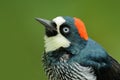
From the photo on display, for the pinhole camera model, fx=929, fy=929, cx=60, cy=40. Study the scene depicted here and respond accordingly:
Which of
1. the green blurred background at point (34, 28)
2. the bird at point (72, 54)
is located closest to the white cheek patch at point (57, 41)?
the bird at point (72, 54)

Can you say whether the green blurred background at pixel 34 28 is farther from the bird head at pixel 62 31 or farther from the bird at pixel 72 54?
the bird head at pixel 62 31

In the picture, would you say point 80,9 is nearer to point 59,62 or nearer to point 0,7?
point 0,7

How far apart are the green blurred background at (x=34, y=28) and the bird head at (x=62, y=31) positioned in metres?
2.07

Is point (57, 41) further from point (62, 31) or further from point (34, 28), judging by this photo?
point (34, 28)

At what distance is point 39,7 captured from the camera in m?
9.50

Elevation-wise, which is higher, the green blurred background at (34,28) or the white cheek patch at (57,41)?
the green blurred background at (34,28)

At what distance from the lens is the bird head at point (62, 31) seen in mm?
6988

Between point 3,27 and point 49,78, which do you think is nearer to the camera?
point 49,78

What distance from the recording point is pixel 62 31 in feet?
23.0

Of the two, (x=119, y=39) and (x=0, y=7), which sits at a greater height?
(x=0, y=7)

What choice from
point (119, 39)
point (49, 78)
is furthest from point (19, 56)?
point (49, 78)

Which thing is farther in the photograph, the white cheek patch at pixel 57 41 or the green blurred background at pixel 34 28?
the green blurred background at pixel 34 28

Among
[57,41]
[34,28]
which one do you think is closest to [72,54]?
[57,41]

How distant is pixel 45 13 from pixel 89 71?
2.35 metres
